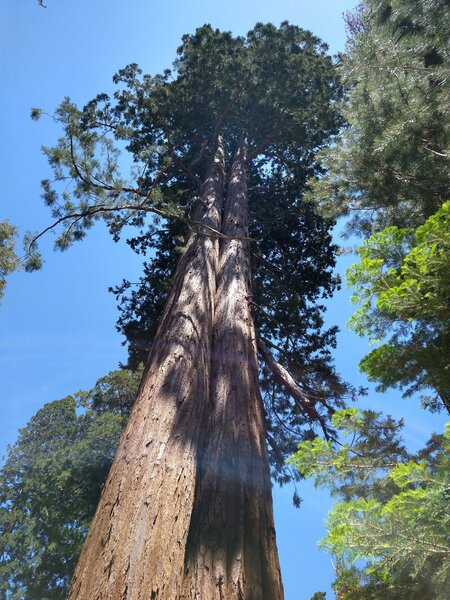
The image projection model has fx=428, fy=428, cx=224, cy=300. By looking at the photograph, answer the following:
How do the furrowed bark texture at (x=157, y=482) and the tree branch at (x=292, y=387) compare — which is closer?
the furrowed bark texture at (x=157, y=482)

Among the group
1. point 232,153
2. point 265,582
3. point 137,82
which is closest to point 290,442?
point 265,582

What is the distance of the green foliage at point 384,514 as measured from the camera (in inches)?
79.3

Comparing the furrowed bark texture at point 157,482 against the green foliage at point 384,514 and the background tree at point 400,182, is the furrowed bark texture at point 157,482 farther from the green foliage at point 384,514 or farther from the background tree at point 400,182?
the background tree at point 400,182

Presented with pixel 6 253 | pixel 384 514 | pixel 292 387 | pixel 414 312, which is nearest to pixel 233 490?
pixel 384 514

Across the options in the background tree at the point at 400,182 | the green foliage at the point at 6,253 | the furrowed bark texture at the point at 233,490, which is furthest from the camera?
the green foliage at the point at 6,253

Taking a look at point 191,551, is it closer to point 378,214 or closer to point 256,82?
point 378,214

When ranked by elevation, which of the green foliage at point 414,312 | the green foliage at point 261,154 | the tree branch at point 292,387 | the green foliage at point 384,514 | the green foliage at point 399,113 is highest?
the green foliage at point 261,154

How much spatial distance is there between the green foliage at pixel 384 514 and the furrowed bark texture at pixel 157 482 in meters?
0.75

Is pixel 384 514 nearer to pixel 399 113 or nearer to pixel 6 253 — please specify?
pixel 399 113

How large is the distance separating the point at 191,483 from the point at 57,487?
11.9 meters

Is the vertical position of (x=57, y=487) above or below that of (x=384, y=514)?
above

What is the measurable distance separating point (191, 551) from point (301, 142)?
9369 mm

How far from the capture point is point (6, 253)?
7.85 metres

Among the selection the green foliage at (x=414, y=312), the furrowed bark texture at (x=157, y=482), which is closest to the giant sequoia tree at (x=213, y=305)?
the furrowed bark texture at (x=157, y=482)
